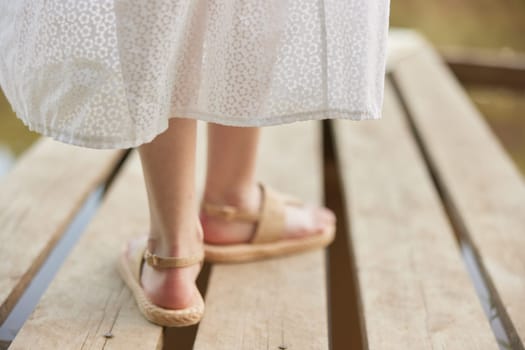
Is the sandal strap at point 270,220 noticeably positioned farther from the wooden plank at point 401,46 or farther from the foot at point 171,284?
the wooden plank at point 401,46

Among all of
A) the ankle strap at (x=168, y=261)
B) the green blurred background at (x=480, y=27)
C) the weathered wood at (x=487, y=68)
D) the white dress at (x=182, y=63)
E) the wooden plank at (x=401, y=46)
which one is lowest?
the green blurred background at (x=480, y=27)

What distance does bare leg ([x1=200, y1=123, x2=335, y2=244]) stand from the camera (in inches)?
40.7

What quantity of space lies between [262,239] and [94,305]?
0.28 meters

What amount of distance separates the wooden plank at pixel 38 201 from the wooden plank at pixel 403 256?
471mm

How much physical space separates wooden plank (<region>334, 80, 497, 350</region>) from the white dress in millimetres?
305

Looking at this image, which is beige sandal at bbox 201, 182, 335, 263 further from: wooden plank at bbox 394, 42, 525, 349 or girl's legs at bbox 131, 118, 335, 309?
wooden plank at bbox 394, 42, 525, 349

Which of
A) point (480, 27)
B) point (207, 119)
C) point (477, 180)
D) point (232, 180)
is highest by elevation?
point (207, 119)

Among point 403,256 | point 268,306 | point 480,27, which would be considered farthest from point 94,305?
point 480,27

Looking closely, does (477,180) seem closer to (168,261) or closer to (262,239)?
(262,239)

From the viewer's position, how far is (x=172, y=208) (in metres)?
0.88

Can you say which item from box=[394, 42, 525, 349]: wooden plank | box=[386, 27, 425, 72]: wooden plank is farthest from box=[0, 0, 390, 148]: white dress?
box=[386, 27, 425, 72]: wooden plank

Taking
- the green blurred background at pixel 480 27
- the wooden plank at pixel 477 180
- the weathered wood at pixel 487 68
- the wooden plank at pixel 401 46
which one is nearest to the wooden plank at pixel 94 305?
the wooden plank at pixel 477 180

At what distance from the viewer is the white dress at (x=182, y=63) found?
716 millimetres

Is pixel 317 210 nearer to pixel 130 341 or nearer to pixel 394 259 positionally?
pixel 394 259
